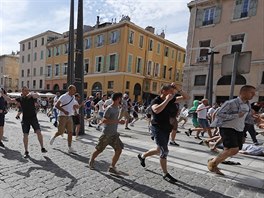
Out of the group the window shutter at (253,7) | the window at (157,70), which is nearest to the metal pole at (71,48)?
the window shutter at (253,7)

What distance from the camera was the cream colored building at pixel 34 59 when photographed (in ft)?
142

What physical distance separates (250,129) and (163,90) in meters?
4.99

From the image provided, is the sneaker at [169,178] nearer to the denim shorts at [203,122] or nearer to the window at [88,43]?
the denim shorts at [203,122]

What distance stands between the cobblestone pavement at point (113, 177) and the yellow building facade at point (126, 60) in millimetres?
25067

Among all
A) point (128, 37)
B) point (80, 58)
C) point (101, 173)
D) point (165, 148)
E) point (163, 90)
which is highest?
point (128, 37)

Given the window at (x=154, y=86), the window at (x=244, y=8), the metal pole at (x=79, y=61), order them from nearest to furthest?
the metal pole at (x=79, y=61)
the window at (x=244, y=8)
the window at (x=154, y=86)

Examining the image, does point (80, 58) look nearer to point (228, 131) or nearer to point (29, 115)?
point (29, 115)

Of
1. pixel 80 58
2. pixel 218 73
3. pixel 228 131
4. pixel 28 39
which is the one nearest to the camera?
pixel 228 131

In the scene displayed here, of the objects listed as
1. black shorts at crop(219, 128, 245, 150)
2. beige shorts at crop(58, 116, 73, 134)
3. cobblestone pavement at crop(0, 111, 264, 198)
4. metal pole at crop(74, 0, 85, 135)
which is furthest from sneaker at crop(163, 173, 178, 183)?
metal pole at crop(74, 0, 85, 135)

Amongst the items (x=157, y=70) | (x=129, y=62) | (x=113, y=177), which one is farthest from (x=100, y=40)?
(x=113, y=177)

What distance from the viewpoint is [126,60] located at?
3083cm

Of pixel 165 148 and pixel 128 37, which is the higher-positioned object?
pixel 128 37

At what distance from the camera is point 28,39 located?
46781 millimetres

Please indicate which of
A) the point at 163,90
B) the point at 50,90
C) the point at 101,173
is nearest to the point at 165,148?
the point at 163,90
